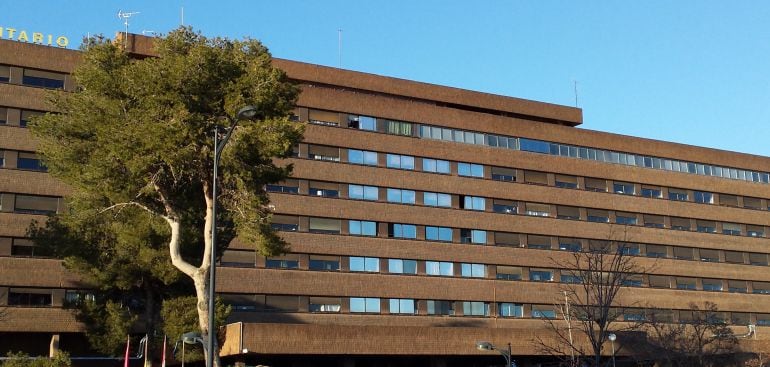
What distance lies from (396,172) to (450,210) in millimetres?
4771

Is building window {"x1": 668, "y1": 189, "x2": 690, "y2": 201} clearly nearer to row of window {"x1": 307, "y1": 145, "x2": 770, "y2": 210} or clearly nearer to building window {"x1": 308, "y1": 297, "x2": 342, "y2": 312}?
row of window {"x1": 307, "y1": 145, "x2": 770, "y2": 210}

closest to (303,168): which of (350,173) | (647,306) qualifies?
(350,173)

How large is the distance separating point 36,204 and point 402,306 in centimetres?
2287

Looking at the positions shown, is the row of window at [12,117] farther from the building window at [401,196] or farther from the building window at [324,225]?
the building window at [401,196]

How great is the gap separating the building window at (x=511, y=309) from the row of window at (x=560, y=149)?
11364 millimetres

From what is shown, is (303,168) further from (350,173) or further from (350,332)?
(350,332)

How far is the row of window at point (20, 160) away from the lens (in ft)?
161

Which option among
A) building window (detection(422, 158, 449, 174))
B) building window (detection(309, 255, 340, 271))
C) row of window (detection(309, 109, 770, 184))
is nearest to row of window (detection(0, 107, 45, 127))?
row of window (detection(309, 109, 770, 184))

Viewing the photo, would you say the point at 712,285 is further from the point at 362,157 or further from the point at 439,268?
the point at 362,157

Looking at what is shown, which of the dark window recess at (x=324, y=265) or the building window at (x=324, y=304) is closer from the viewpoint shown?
the building window at (x=324, y=304)

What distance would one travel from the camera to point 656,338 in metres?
59.7

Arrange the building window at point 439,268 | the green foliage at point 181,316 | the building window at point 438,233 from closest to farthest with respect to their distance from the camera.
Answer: the green foliage at point 181,316, the building window at point 439,268, the building window at point 438,233

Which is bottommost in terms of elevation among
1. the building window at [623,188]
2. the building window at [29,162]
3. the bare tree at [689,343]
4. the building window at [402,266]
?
the bare tree at [689,343]

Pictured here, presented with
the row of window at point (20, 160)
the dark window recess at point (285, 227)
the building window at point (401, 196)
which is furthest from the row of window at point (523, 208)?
the row of window at point (20, 160)
